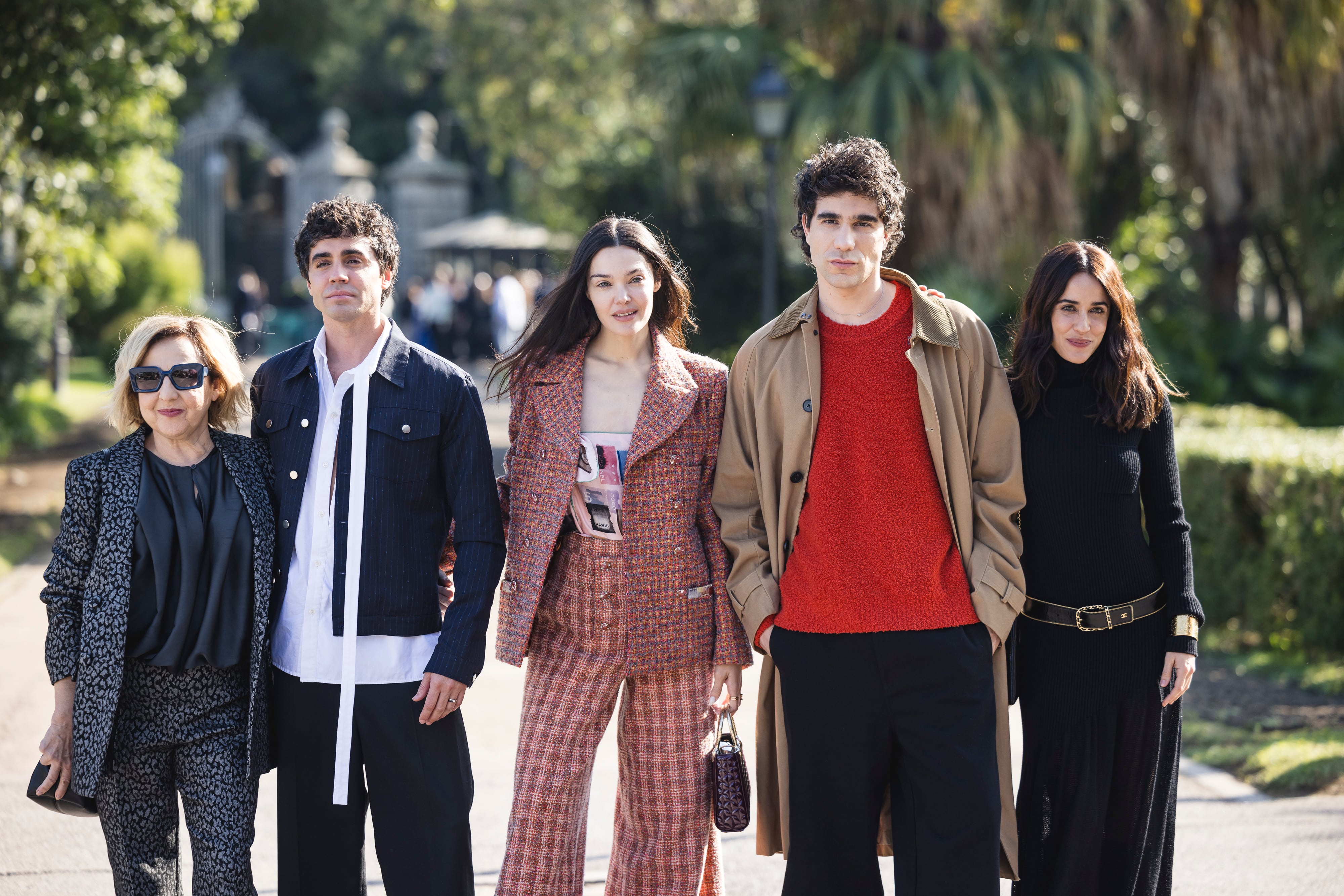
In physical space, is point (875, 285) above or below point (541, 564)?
above

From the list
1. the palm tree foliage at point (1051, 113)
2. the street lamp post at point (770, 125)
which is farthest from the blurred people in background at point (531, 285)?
the street lamp post at point (770, 125)

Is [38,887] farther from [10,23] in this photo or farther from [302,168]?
[302,168]

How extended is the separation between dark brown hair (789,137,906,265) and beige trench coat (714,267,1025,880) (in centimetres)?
14

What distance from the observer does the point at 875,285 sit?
331 centimetres

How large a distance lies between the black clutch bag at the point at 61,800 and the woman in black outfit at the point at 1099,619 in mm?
2398

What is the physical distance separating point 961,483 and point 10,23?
7.91m

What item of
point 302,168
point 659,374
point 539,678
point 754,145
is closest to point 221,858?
point 539,678

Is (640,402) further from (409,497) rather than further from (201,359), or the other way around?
(201,359)

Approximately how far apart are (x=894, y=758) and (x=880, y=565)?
529mm

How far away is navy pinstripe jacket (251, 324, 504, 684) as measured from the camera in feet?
10.5

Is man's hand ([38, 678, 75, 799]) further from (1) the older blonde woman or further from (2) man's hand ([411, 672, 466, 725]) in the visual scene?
(2) man's hand ([411, 672, 466, 725])

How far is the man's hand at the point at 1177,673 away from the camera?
333 centimetres

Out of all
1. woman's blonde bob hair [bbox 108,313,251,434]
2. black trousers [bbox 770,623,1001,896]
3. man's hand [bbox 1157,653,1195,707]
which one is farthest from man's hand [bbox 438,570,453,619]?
man's hand [bbox 1157,653,1195,707]

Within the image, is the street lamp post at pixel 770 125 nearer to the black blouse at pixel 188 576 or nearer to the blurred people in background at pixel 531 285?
the black blouse at pixel 188 576
